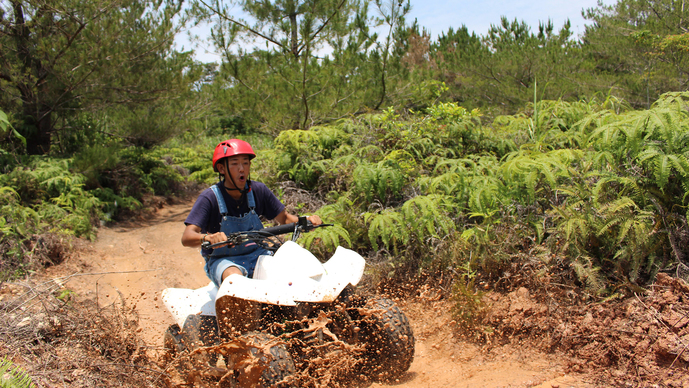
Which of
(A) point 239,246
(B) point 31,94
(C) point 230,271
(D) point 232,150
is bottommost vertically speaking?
(C) point 230,271

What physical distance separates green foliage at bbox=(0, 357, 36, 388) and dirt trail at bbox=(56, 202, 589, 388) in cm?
123

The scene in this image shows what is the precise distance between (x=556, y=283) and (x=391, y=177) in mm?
2453

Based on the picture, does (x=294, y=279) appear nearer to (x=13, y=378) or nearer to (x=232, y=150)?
(x=232, y=150)

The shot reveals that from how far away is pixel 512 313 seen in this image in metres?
3.89

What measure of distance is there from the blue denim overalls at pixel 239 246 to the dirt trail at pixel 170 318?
3.16ft

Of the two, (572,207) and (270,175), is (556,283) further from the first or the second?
(270,175)

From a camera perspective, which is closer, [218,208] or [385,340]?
[385,340]

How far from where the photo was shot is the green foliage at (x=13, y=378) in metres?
2.25

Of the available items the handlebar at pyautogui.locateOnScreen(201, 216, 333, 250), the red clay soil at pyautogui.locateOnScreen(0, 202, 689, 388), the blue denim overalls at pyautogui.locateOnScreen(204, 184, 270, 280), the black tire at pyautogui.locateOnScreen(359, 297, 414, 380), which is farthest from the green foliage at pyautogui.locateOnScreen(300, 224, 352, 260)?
the black tire at pyautogui.locateOnScreen(359, 297, 414, 380)

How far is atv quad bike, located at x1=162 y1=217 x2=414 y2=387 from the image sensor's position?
9.22 feet

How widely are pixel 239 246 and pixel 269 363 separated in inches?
40.8

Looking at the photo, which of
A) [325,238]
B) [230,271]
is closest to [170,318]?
[325,238]

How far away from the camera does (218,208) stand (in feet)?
11.9

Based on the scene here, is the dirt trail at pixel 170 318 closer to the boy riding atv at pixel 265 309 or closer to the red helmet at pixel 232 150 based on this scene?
the boy riding atv at pixel 265 309
